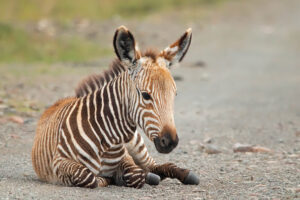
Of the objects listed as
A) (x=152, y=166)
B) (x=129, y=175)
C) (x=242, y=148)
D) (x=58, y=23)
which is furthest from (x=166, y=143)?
(x=58, y=23)

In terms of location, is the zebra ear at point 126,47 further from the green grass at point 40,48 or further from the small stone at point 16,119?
the green grass at point 40,48

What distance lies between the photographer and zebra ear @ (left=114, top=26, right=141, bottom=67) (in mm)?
5653

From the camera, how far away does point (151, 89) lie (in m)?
5.69

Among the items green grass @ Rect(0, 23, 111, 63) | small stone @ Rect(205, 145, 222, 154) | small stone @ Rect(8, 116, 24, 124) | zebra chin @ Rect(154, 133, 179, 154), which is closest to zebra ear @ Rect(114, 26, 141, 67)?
zebra chin @ Rect(154, 133, 179, 154)

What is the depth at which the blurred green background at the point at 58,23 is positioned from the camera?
19.9 metres

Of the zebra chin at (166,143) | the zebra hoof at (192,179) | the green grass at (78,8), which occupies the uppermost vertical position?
the green grass at (78,8)

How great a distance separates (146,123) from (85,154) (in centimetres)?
71

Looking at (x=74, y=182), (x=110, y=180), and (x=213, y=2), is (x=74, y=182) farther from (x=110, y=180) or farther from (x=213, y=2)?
(x=213, y=2)

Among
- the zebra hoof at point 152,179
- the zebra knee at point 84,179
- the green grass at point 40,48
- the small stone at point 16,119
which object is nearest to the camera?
the zebra knee at point 84,179

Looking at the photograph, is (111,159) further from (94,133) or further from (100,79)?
(100,79)

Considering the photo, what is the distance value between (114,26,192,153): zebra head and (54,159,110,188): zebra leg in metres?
0.67

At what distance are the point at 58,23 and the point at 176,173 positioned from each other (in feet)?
62.7

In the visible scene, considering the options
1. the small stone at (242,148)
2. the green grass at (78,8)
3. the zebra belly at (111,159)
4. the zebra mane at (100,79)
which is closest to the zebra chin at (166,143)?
the zebra belly at (111,159)

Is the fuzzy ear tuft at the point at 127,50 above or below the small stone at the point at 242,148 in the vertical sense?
above
